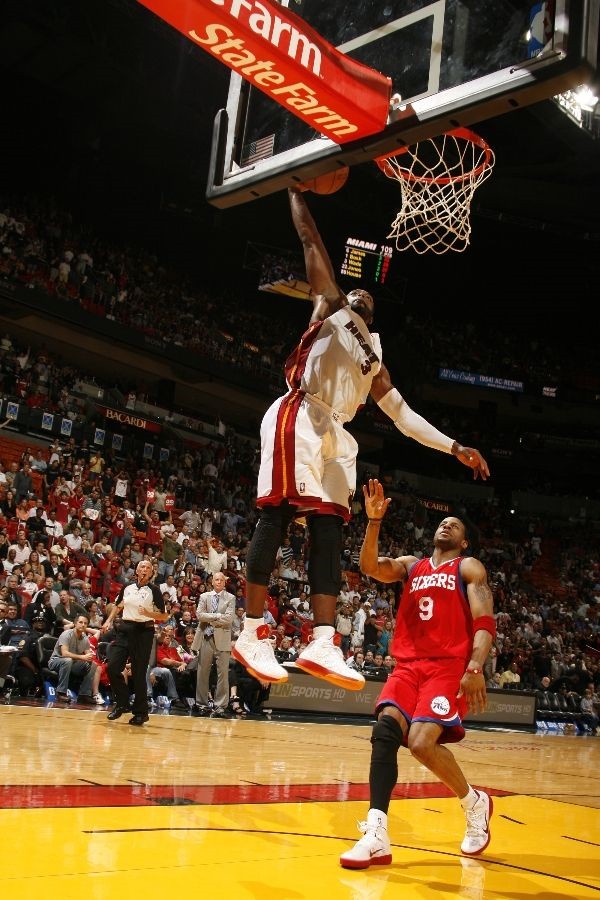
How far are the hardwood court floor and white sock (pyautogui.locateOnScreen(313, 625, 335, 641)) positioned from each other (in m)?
0.98

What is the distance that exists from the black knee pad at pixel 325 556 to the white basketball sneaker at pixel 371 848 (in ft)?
3.66

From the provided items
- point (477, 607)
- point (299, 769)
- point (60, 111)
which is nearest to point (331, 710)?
point (299, 769)

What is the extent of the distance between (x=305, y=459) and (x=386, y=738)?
1.60m

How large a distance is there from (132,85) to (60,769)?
2039 centimetres

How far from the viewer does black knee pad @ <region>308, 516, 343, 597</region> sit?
13.6 ft

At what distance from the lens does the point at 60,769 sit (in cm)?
571

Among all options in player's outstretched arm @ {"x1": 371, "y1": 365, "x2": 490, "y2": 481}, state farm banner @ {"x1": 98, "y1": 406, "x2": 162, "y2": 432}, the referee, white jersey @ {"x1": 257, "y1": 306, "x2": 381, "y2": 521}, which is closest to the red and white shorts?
white jersey @ {"x1": 257, "y1": 306, "x2": 381, "y2": 521}

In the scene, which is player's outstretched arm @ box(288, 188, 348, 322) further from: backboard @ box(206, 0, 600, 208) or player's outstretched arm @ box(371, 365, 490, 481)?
player's outstretched arm @ box(371, 365, 490, 481)

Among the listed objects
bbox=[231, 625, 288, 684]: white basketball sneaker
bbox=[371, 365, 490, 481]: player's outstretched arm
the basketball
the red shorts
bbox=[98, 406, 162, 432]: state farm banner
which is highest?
bbox=[98, 406, 162, 432]: state farm banner

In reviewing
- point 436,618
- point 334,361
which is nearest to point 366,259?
point 436,618

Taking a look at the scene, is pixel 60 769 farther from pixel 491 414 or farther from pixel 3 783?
pixel 491 414

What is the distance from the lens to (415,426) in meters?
4.75

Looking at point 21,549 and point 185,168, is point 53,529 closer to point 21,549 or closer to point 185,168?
point 21,549

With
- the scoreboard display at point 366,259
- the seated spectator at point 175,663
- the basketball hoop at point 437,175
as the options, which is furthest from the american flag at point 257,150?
the scoreboard display at point 366,259
